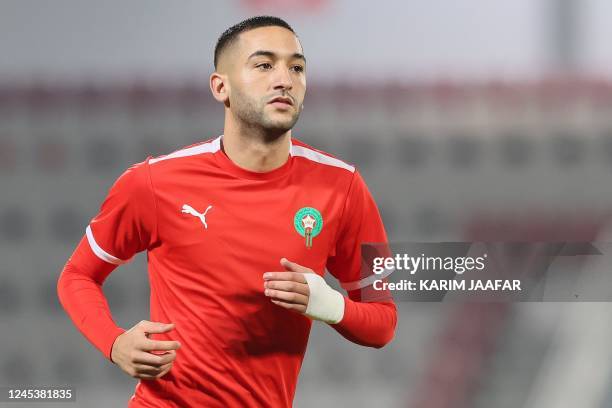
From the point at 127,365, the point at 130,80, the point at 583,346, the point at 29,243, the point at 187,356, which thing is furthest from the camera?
the point at 130,80

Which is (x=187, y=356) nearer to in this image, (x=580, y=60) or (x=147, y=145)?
(x=147, y=145)

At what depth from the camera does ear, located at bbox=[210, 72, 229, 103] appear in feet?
5.67

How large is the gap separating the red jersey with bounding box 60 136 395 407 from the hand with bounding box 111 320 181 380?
95 mm

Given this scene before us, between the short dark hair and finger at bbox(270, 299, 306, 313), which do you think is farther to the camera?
the short dark hair

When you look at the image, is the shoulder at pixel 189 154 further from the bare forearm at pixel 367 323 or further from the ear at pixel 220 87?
the bare forearm at pixel 367 323

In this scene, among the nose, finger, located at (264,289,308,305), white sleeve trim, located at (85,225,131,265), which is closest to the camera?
finger, located at (264,289,308,305)

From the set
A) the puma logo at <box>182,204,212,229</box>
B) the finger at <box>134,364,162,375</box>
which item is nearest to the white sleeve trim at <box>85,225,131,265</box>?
the puma logo at <box>182,204,212,229</box>

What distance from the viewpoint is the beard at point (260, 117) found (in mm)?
1646

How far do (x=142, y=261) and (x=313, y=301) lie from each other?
1.25 m

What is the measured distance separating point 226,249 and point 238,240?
3 cm

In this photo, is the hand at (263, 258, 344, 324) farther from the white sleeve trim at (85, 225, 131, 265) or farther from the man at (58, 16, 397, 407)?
the white sleeve trim at (85, 225, 131, 265)

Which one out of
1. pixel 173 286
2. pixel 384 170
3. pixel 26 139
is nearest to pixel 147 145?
pixel 26 139

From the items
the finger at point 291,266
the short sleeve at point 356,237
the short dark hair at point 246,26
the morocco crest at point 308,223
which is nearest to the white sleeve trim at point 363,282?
the short sleeve at point 356,237

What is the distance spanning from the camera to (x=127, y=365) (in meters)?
1.55
